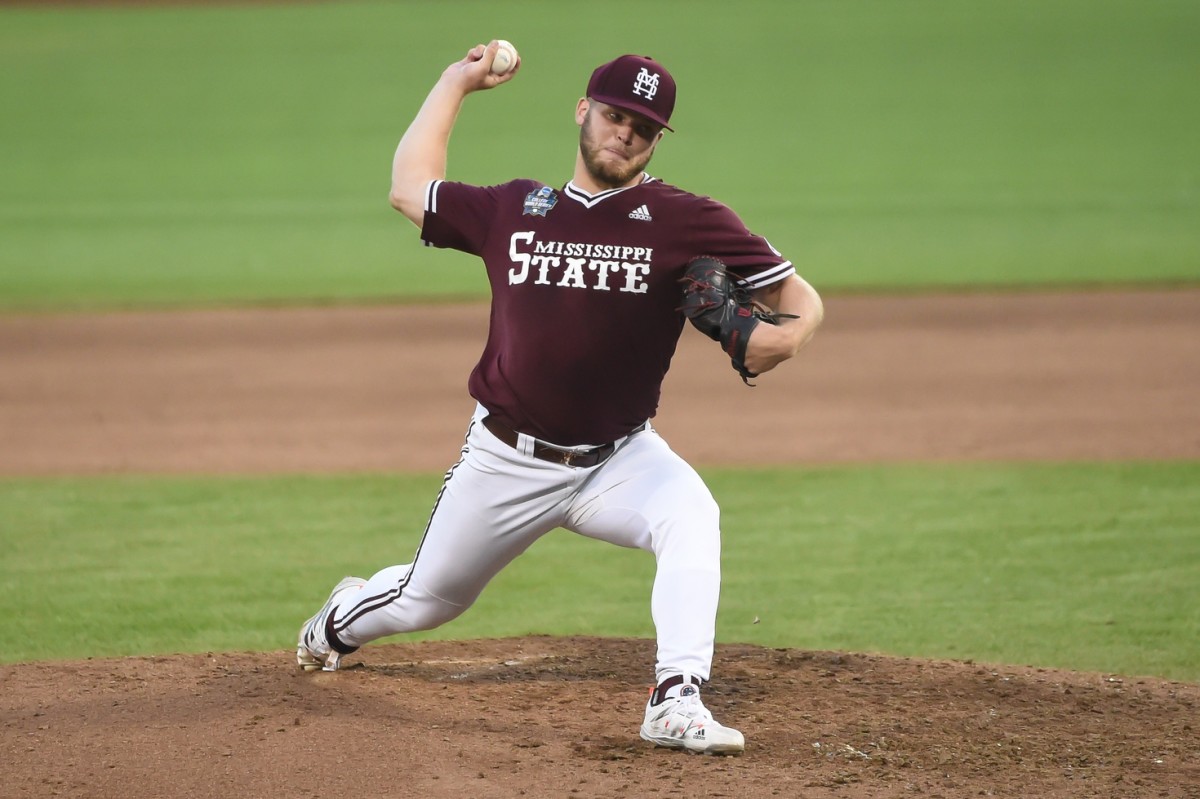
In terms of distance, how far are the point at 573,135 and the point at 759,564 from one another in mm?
16621

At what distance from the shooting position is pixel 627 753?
443 centimetres

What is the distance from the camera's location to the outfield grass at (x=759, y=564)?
242 inches

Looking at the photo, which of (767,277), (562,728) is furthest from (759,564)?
(767,277)

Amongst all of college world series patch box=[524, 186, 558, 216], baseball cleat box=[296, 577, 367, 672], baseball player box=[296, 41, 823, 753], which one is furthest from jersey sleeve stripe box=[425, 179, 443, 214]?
baseball cleat box=[296, 577, 367, 672]

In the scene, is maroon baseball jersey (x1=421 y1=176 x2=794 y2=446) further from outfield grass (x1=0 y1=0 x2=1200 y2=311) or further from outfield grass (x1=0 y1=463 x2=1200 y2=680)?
outfield grass (x1=0 y1=0 x2=1200 y2=311)

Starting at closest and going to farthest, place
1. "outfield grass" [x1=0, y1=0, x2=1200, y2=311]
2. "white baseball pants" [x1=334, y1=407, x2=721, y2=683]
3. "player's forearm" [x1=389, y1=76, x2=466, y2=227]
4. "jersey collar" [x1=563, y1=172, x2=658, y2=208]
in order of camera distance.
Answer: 1. "white baseball pants" [x1=334, y1=407, x2=721, y2=683]
2. "jersey collar" [x1=563, y1=172, x2=658, y2=208]
3. "player's forearm" [x1=389, y1=76, x2=466, y2=227]
4. "outfield grass" [x1=0, y1=0, x2=1200, y2=311]

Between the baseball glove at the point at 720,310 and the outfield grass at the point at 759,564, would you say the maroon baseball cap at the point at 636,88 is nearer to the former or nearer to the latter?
the baseball glove at the point at 720,310

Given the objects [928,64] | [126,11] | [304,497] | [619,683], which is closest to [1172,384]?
[304,497]

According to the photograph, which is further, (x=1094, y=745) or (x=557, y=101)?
(x=557, y=101)

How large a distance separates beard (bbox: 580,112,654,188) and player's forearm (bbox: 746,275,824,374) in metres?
0.58

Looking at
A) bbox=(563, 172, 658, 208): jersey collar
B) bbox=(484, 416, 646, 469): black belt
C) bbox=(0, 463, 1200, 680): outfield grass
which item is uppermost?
bbox=(563, 172, 658, 208): jersey collar

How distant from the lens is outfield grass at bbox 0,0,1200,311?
1552 centimetres

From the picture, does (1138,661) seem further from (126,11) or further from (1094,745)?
(126,11)

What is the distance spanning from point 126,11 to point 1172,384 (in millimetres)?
28343
